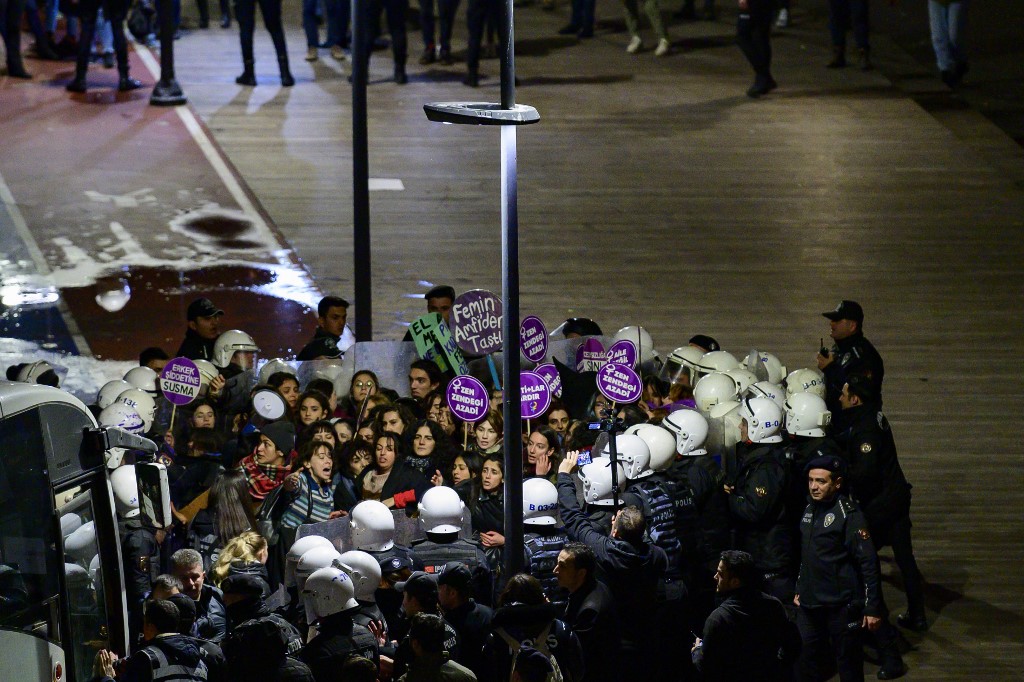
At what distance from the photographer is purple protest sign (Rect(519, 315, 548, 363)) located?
40.3 feet

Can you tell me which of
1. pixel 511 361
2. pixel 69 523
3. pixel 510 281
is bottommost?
pixel 69 523

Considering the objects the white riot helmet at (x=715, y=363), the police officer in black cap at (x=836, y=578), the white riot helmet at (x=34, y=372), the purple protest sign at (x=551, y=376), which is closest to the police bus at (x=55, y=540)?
A: the white riot helmet at (x=34, y=372)

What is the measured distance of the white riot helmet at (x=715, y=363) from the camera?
12.4 meters

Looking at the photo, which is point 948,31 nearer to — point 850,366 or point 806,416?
point 850,366

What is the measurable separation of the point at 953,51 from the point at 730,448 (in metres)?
17.5

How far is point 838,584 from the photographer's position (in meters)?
10.2

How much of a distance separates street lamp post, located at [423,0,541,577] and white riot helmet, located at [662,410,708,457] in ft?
6.15

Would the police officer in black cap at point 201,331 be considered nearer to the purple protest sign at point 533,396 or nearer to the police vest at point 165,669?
the purple protest sign at point 533,396

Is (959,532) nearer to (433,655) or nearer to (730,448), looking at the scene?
(730,448)

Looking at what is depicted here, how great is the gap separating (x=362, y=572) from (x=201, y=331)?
4923 mm

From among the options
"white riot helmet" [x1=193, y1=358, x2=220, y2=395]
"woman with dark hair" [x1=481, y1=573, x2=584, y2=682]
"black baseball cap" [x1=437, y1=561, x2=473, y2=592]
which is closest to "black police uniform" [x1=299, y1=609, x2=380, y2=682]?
"black baseball cap" [x1=437, y1=561, x2=473, y2=592]

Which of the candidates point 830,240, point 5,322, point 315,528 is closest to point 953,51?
point 830,240

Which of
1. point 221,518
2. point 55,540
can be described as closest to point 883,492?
point 221,518

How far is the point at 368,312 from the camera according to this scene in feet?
50.0
